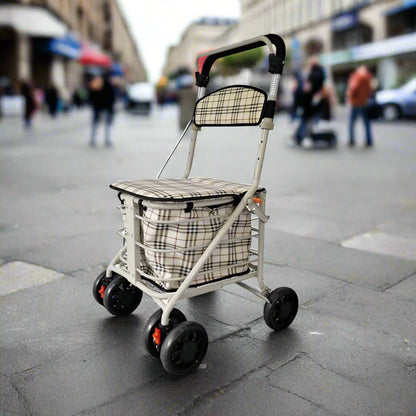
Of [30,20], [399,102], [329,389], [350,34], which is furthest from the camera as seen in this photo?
[350,34]

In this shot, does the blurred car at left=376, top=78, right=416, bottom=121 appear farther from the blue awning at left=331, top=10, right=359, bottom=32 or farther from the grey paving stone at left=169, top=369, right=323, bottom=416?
the blue awning at left=331, top=10, right=359, bottom=32

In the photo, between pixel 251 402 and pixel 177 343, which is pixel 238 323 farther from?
pixel 251 402

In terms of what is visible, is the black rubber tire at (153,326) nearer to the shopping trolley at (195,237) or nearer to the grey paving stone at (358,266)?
the shopping trolley at (195,237)

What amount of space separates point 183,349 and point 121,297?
754mm

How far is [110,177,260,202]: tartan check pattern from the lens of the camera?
93.5 inches

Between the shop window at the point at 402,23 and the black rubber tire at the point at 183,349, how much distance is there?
4039 cm

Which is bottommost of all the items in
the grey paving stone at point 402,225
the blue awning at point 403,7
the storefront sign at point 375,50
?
the grey paving stone at point 402,225

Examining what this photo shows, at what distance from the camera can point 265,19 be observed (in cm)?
6650

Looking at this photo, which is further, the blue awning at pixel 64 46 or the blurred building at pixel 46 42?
the blue awning at pixel 64 46

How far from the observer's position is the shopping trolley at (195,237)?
2.44 meters

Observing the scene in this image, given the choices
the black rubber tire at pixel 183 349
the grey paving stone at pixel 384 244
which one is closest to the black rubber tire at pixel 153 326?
the black rubber tire at pixel 183 349

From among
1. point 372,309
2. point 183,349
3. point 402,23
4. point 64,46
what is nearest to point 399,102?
point 372,309

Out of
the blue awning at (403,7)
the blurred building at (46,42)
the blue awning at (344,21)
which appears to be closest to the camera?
the blurred building at (46,42)

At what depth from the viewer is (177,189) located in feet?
8.29
